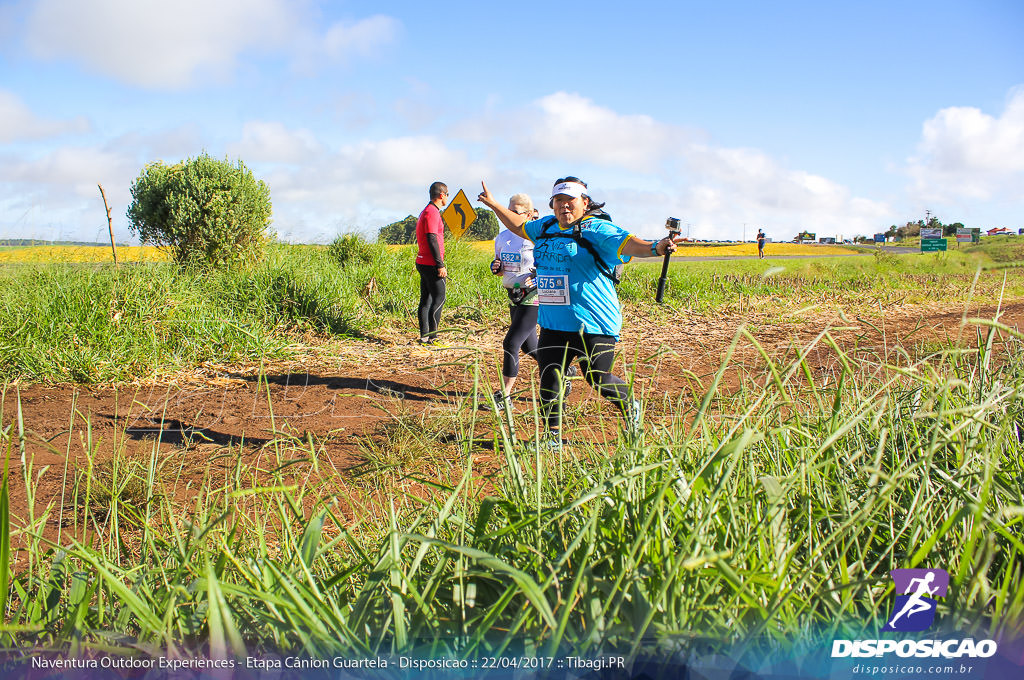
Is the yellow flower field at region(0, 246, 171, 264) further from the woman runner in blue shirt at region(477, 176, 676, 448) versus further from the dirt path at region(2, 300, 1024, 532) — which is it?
the woman runner in blue shirt at region(477, 176, 676, 448)

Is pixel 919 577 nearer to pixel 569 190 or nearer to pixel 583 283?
pixel 583 283

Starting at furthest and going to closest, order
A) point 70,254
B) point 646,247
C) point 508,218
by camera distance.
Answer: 1. point 70,254
2. point 508,218
3. point 646,247

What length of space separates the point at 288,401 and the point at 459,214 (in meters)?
4.47

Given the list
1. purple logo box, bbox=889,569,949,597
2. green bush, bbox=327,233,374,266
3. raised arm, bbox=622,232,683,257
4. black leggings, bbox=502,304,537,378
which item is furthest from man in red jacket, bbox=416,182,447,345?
purple logo box, bbox=889,569,949,597

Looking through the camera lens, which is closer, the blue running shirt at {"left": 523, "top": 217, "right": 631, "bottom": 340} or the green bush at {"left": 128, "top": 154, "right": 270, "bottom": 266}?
the blue running shirt at {"left": 523, "top": 217, "right": 631, "bottom": 340}

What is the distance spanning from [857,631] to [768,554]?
24cm

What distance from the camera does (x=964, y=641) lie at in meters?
1.47

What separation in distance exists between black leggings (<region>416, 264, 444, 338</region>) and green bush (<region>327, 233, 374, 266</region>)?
4.48m

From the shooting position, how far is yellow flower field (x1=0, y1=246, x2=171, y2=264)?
8562 millimetres

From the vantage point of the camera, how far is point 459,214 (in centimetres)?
965

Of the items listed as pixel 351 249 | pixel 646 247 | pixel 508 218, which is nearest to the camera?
pixel 646 247

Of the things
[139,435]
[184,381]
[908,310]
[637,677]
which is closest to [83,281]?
[184,381]

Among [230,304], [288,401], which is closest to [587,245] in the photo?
[288,401]

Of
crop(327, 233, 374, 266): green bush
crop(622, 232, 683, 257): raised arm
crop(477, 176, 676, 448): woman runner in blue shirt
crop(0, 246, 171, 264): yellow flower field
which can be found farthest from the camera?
crop(327, 233, 374, 266): green bush
